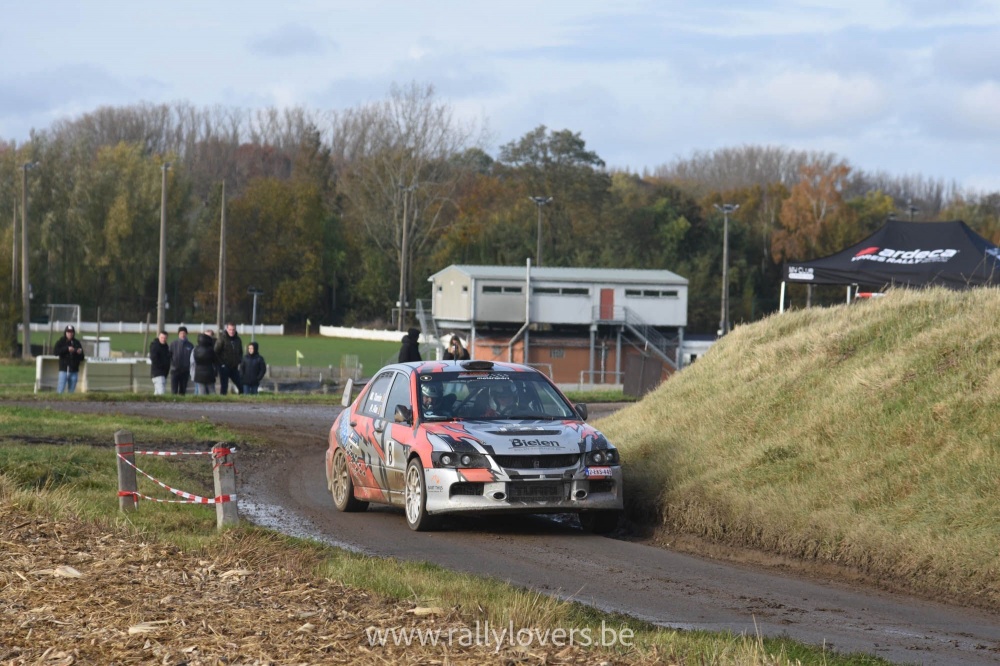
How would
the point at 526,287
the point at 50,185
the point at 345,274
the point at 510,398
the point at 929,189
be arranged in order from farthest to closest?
the point at 929,189 → the point at 345,274 → the point at 50,185 → the point at 526,287 → the point at 510,398

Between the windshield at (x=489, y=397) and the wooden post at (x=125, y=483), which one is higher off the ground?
the windshield at (x=489, y=397)

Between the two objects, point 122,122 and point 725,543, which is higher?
point 122,122

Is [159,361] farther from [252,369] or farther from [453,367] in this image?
[453,367]

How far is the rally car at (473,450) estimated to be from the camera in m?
11.6

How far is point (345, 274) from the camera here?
104 metres

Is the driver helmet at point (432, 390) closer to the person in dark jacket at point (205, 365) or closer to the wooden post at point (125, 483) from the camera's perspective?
the wooden post at point (125, 483)

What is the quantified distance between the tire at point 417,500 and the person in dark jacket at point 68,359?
824 inches

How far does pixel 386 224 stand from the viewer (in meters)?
102

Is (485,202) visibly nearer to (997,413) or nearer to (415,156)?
(415,156)

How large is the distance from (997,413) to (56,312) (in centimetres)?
8460

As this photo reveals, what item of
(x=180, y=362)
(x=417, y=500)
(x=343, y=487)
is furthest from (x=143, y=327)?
(x=417, y=500)

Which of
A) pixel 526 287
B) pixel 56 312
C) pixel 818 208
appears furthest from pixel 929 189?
pixel 56 312

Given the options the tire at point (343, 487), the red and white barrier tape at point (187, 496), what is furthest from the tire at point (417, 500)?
the red and white barrier tape at point (187, 496)

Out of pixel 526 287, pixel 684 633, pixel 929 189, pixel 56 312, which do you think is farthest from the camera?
pixel 929 189
